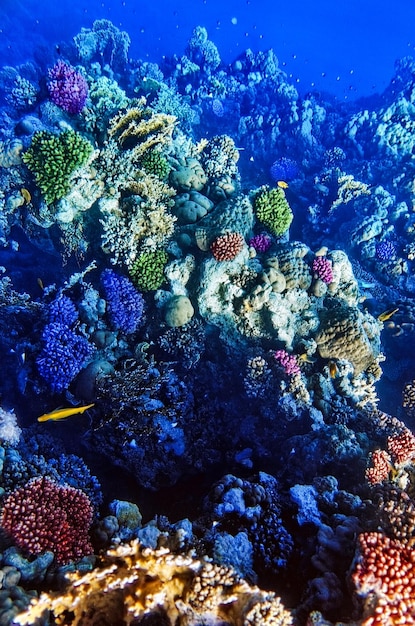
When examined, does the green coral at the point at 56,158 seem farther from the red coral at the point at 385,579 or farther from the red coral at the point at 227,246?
the red coral at the point at 385,579

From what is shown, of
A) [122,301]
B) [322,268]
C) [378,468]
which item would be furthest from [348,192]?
[378,468]

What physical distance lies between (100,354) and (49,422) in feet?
4.57

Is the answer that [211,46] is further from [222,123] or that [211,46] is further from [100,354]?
[100,354]

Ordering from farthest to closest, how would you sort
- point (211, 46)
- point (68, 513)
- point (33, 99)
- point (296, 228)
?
point (211, 46)
point (296, 228)
point (33, 99)
point (68, 513)

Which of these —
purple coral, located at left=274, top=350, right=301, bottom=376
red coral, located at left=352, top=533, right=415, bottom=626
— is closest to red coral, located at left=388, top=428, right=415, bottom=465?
purple coral, located at left=274, top=350, right=301, bottom=376

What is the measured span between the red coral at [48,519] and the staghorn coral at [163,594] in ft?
2.03

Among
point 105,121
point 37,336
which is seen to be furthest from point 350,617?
point 105,121

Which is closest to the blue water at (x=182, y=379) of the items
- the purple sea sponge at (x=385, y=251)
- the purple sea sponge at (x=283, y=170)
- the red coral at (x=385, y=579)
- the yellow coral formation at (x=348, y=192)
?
the red coral at (x=385, y=579)

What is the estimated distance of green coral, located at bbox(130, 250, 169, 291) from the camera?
6.45m

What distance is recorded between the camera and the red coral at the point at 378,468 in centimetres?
477

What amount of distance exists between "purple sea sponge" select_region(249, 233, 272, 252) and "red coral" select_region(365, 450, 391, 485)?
155 inches

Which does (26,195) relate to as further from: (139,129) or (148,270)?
(148,270)

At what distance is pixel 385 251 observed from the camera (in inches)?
414

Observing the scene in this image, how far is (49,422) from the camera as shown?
19.9 feet
